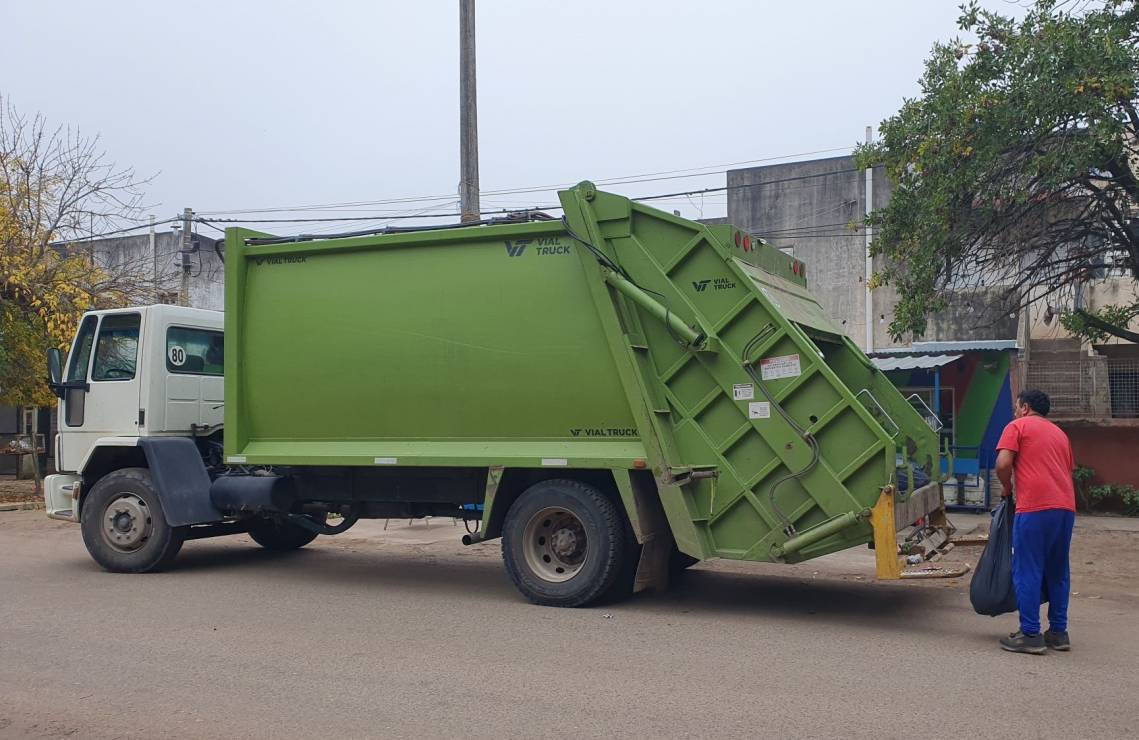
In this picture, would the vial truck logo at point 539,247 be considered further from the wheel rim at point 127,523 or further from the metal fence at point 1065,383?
the metal fence at point 1065,383

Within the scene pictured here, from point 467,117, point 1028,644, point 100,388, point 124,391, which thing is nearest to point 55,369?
point 100,388

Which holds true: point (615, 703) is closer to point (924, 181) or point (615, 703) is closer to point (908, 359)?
point (924, 181)

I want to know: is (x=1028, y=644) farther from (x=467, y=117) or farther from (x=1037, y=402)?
(x=467, y=117)

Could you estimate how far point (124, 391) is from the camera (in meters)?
9.66

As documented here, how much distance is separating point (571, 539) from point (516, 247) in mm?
2301

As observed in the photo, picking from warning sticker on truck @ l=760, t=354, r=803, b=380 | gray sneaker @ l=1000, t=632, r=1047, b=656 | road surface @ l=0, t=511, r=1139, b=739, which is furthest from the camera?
warning sticker on truck @ l=760, t=354, r=803, b=380

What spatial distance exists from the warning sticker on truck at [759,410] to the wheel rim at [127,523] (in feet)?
18.2

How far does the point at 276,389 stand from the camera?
29.1ft

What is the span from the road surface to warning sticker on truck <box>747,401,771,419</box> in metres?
1.46

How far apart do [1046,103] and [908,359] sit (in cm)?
461

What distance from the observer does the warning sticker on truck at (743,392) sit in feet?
24.0

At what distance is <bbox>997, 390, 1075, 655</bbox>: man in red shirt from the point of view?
6289 millimetres

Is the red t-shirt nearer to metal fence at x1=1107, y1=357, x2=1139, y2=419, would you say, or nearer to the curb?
metal fence at x1=1107, y1=357, x2=1139, y2=419

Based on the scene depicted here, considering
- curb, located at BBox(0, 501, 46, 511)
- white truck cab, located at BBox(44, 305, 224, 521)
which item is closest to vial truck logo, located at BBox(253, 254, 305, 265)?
white truck cab, located at BBox(44, 305, 224, 521)
